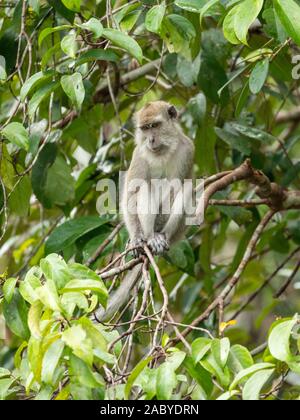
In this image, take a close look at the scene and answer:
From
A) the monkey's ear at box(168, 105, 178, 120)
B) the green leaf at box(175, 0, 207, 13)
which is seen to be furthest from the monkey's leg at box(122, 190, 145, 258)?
the green leaf at box(175, 0, 207, 13)

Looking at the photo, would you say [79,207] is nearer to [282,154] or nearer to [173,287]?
[173,287]

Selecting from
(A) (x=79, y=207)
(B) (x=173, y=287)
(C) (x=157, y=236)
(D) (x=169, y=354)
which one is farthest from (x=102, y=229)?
(D) (x=169, y=354)

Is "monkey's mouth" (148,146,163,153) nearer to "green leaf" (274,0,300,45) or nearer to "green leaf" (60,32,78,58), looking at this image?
"green leaf" (60,32,78,58)

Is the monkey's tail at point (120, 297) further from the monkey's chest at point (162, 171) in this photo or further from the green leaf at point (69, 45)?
the green leaf at point (69, 45)

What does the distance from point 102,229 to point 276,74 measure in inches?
68.9

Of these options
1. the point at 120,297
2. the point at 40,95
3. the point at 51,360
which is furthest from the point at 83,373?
the point at 120,297

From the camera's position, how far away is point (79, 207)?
24.2 ft

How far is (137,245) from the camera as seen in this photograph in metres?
5.70

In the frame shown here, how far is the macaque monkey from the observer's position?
21.4ft

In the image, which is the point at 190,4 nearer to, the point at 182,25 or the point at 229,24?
the point at 182,25

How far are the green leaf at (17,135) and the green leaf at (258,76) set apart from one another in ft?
4.48

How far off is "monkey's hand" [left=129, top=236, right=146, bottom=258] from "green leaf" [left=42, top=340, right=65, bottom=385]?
2084 millimetres

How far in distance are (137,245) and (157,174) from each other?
1.27 metres

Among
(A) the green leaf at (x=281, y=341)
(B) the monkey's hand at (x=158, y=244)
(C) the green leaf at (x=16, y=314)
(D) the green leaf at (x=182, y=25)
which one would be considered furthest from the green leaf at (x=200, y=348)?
(B) the monkey's hand at (x=158, y=244)
